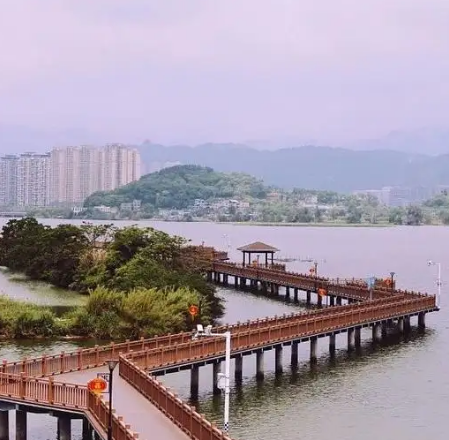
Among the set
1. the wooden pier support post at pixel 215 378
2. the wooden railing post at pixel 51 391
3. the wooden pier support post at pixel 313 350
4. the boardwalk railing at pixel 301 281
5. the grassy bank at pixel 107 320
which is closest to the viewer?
the wooden railing post at pixel 51 391

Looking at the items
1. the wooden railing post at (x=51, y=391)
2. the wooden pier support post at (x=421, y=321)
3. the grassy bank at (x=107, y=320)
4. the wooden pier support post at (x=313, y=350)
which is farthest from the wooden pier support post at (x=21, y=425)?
the wooden pier support post at (x=421, y=321)

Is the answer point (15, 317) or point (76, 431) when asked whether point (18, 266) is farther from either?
point (76, 431)

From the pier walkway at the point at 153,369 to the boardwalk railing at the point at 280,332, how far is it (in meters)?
0.04

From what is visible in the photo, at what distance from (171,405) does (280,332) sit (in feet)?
53.1

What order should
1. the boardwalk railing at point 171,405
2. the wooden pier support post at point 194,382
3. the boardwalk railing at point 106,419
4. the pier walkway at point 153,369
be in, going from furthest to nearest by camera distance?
the wooden pier support post at point 194,382 < the pier walkway at point 153,369 < the boardwalk railing at point 171,405 < the boardwalk railing at point 106,419

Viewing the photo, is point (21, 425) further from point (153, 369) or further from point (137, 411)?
point (153, 369)

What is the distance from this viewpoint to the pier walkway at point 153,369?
25.8 meters

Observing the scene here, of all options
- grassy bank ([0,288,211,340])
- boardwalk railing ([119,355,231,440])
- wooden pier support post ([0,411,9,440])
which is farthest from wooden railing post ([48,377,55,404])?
grassy bank ([0,288,211,340])

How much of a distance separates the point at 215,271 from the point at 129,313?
4140 cm

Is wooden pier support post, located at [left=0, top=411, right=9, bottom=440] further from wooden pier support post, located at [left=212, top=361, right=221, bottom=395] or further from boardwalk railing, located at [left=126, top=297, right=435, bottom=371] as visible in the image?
wooden pier support post, located at [left=212, top=361, right=221, bottom=395]

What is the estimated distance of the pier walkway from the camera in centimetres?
2580

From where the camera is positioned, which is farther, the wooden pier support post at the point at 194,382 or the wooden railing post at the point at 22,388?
the wooden pier support post at the point at 194,382

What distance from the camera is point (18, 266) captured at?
91.9m

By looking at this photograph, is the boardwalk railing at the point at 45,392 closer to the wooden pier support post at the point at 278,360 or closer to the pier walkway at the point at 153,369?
the pier walkway at the point at 153,369
